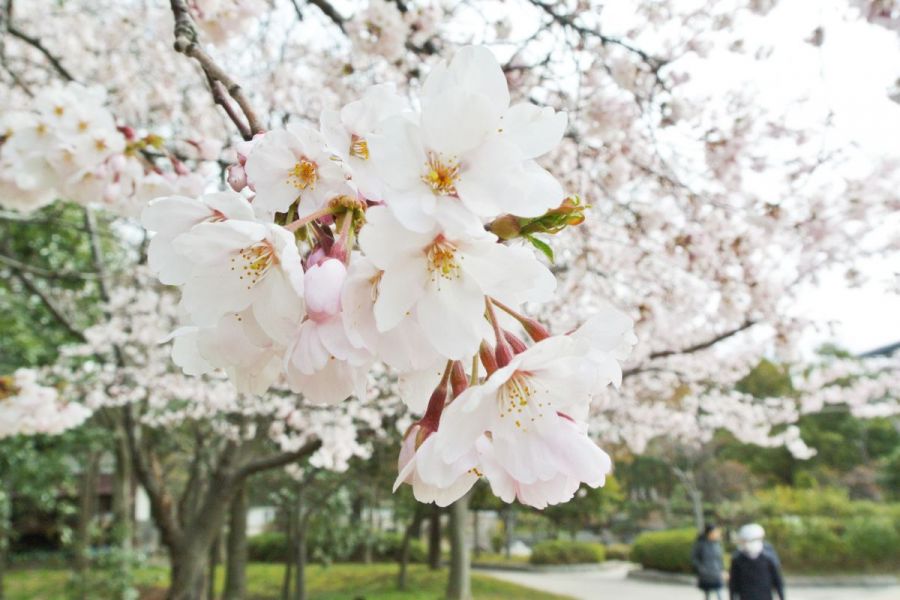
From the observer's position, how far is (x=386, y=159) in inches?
23.7

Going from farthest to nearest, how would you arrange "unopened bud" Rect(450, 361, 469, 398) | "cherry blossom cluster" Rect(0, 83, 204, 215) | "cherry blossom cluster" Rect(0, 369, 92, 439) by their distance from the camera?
1. "cherry blossom cluster" Rect(0, 369, 92, 439)
2. "cherry blossom cluster" Rect(0, 83, 204, 215)
3. "unopened bud" Rect(450, 361, 469, 398)

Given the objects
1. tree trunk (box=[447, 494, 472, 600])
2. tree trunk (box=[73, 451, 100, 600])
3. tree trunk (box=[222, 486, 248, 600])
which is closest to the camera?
tree trunk (box=[73, 451, 100, 600])

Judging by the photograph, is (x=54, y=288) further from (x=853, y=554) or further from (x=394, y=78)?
(x=853, y=554)

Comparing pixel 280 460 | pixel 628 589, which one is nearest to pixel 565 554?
pixel 628 589

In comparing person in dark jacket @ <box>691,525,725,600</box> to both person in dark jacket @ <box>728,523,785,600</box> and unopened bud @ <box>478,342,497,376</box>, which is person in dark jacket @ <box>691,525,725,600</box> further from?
unopened bud @ <box>478,342,497,376</box>

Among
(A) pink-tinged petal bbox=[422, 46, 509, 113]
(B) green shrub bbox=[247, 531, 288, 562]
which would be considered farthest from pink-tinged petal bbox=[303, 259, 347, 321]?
(B) green shrub bbox=[247, 531, 288, 562]

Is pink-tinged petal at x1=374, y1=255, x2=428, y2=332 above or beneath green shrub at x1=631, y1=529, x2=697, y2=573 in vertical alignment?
above

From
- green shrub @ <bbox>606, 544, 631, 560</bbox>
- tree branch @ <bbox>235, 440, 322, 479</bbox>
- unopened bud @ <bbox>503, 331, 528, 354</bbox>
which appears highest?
unopened bud @ <bbox>503, 331, 528, 354</bbox>

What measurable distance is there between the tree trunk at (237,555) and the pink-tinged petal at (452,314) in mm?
9841

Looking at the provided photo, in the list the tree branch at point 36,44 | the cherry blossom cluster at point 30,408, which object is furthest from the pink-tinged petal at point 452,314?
the cherry blossom cluster at point 30,408

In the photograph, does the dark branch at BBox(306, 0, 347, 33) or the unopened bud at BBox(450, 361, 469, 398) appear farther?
the dark branch at BBox(306, 0, 347, 33)

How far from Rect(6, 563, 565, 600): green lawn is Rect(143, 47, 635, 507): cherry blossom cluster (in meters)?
9.97

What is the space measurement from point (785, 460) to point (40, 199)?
23234mm

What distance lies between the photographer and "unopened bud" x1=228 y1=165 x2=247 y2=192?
741 mm
